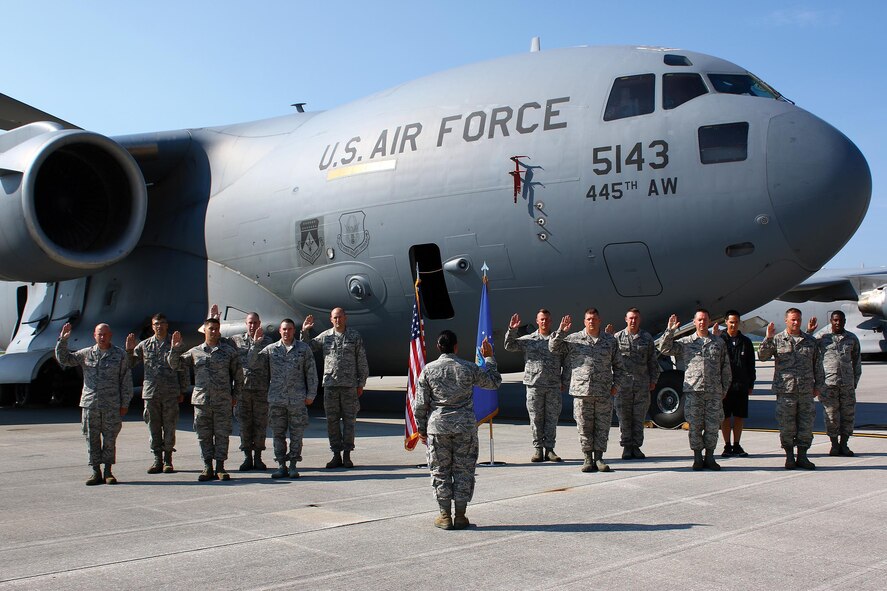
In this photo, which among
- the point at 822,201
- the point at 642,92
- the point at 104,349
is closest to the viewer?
the point at 104,349

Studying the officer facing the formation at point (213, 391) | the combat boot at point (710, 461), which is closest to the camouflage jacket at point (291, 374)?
the officer facing the formation at point (213, 391)

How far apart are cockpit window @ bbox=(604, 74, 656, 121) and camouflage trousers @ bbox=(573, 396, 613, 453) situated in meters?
4.07

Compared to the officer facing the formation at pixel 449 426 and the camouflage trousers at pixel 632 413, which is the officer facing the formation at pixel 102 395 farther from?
the camouflage trousers at pixel 632 413

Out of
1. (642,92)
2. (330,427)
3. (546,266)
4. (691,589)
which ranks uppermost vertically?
(642,92)

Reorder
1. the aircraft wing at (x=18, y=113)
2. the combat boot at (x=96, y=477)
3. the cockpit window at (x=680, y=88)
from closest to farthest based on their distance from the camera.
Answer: the combat boot at (x=96, y=477), the cockpit window at (x=680, y=88), the aircraft wing at (x=18, y=113)

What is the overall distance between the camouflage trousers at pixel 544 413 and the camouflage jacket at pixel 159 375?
3.63 m

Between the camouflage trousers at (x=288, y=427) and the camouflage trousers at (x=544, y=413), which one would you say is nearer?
the camouflage trousers at (x=288, y=427)

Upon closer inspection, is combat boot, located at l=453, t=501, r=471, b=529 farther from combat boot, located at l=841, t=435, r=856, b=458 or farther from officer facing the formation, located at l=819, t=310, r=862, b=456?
combat boot, located at l=841, t=435, r=856, b=458

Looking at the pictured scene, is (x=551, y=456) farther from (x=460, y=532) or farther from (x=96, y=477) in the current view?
(x=96, y=477)

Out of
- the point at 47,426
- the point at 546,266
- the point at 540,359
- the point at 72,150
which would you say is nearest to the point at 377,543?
the point at 540,359

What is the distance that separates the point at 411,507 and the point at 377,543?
1.21 metres

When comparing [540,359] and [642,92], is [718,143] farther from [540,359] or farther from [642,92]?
[540,359]

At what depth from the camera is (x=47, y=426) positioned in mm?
13133

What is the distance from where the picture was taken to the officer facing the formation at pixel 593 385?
8219 mm
